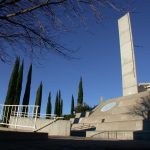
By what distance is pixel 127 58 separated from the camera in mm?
27344

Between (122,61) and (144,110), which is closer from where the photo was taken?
(144,110)

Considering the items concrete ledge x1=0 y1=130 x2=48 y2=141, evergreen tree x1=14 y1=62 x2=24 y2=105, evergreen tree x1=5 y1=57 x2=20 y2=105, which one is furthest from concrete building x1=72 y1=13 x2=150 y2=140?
evergreen tree x1=5 y1=57 x2=20 y2=105

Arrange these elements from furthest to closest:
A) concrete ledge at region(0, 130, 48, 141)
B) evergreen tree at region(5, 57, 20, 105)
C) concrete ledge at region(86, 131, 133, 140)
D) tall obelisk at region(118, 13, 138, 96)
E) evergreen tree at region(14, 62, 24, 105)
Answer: evergreen tree at region(14, 62, 24, 105) → evergreen tree at region(5, 57, 20, 105) → tall obelisk at region(118, 13, 138, 96) → concrete ledge at region(86, 131, 133, 140) → concrete ledge at region(0, 130, 48, 141)

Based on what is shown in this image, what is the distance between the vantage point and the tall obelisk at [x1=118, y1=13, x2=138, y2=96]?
26034 millimetres

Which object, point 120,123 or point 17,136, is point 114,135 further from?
point 17,136

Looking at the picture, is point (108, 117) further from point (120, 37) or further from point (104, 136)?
point (120, 37)

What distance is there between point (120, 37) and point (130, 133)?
54.8ft

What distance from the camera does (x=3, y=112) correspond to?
14273 millimetres

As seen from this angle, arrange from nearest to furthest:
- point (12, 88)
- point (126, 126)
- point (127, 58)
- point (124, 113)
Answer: point (126, 126) → point (124, 113) → point (127, 58) → point (12, 88)

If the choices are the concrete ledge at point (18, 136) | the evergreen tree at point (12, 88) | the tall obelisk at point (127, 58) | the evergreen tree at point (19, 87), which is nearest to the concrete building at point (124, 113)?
the tall obelisk at point (127, 58)

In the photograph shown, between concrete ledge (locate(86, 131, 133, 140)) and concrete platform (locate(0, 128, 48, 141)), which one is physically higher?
concrete ledge (locate(86, 131, 133, 140))

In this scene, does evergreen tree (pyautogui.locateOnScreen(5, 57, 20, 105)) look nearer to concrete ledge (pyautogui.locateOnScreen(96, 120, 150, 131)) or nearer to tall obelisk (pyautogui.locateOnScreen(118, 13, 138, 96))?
tall obelisk (pyautogui.locateOnScreen(118, 13, 138, 96))

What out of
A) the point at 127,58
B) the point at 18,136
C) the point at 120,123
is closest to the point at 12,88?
the point at 127,58

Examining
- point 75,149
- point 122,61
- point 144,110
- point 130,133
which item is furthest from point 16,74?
point 75,149
